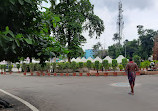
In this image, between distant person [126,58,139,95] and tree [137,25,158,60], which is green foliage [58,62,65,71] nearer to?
distant person [126,58,139,95]

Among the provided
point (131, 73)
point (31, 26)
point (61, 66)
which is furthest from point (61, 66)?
point (31, 26)

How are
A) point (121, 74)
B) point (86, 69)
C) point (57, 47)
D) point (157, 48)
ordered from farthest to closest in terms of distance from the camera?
point (157, 48) → point (86, 69) → point (121, 74) → point (57, 47)

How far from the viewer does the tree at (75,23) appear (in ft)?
89.7

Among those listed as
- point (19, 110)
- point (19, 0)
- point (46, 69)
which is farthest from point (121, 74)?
point (19, 0)

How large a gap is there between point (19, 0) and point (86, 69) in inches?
909

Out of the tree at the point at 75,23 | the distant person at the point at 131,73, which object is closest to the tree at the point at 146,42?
the tree at the point at 75,23

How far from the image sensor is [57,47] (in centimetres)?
627

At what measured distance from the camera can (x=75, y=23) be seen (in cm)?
2694

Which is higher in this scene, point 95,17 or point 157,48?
point 95,17

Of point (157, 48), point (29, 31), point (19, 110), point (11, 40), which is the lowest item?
point (19, 110)

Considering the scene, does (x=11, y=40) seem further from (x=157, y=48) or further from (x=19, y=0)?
(x=157, y=48)

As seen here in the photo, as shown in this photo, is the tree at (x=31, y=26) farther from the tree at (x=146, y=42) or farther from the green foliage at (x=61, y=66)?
the tree at (x=146, y=42)

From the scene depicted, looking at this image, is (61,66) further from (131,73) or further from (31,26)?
(31,26)

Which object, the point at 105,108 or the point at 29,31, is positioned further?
the point at 105,108
